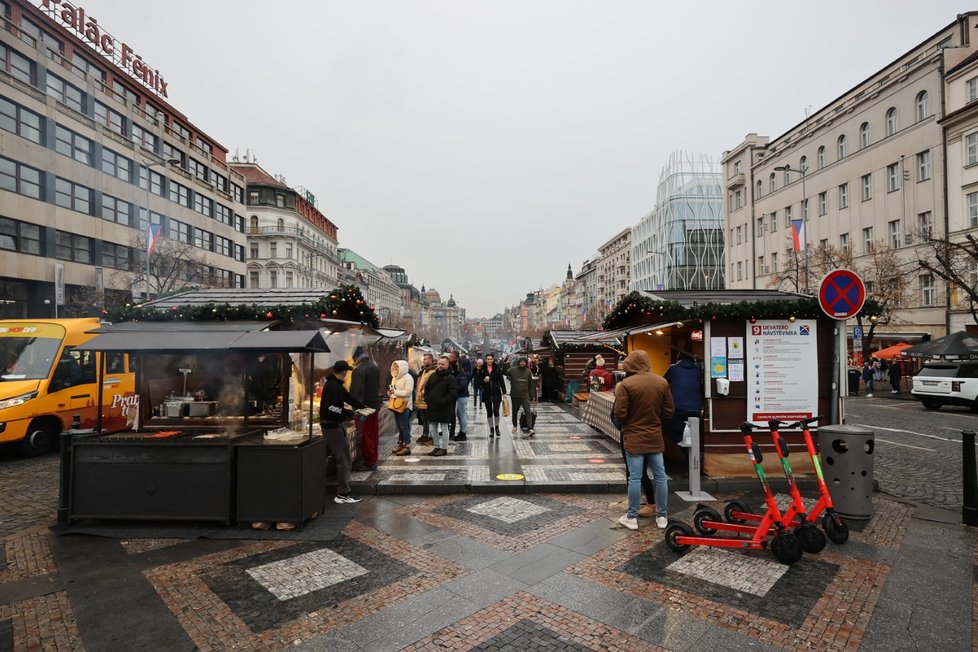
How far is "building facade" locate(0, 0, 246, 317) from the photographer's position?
89.3 feet

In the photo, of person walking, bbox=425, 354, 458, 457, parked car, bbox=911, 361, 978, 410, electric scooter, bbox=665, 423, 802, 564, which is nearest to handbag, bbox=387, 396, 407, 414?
person walking, bbox=425, 354, 458, 457

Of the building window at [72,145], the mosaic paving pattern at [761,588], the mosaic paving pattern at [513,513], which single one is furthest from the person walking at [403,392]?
the building window at [72,145]

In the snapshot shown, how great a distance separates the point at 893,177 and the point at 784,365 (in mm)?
36411

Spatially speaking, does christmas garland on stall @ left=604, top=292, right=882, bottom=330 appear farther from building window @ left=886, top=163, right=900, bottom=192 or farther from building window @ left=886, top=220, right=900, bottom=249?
building window @ left=886, top=163, right=900, bottom=192

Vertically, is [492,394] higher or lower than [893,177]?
lower

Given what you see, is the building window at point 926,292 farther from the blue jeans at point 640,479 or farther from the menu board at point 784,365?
the blue jeans at point 640,479

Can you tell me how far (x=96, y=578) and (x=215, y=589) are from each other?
1.23 m

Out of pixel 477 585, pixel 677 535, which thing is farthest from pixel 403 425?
pixel 677 535

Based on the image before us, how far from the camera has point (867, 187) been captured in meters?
37.3

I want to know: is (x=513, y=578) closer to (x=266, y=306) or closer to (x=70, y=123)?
(x=266, y=306)

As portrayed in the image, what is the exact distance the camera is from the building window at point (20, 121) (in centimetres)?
2630

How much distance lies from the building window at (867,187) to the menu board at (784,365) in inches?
1453

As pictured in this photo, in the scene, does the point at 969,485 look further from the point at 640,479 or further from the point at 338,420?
the point at 338,420

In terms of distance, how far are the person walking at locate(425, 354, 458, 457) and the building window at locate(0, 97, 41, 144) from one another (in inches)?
1181
